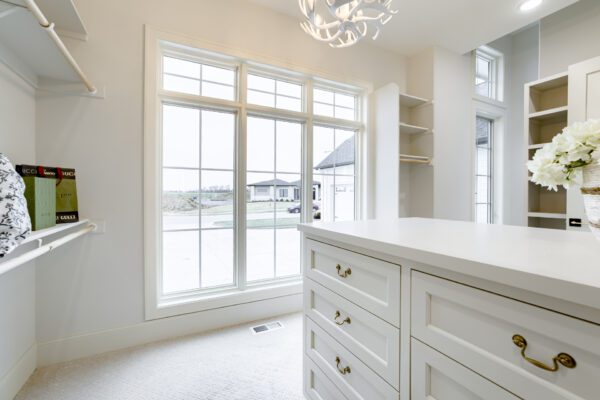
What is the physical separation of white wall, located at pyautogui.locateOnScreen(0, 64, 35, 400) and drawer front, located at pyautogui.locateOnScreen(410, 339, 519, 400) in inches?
80.5

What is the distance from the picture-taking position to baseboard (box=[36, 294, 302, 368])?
1806 mm

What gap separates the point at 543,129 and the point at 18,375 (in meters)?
4.67

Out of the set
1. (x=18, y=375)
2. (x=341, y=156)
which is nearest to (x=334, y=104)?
(x=341, y=156)

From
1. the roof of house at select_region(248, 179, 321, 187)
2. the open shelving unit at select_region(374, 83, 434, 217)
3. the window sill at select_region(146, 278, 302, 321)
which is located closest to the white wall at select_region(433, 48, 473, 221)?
the open shelving unit at select_region(374, 83, 434, 217)

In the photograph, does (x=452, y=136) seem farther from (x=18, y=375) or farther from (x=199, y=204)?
(x=18, y=375)

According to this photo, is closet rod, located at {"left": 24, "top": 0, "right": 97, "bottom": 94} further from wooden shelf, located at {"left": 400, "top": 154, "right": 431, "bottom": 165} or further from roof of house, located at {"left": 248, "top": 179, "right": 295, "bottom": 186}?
wooden shelf, located at {"left": 400, "top": 154, "right": 431, "bottom": 165}

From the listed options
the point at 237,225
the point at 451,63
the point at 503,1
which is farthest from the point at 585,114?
the point at 237,225

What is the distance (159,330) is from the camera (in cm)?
206

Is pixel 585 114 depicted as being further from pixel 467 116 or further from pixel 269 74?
pixel 269 74

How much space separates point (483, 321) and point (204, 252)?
220 cm

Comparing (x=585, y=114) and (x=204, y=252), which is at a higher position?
(x=585, y=114)

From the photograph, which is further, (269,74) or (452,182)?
(452,182)

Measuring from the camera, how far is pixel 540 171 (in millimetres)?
805

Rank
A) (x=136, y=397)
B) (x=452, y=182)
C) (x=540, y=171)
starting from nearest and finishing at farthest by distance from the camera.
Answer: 1. (x=540, y=171)
2. (x=136, y=397)
3. (x=452, y=182)
